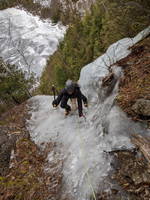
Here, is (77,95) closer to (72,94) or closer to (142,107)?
(72,94)

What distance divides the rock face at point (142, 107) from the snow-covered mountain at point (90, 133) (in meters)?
0.27

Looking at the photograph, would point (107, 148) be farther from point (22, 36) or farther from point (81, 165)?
point (22, 36)

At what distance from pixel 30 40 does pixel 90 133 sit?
25.8 m

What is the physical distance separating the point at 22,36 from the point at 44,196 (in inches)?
1129

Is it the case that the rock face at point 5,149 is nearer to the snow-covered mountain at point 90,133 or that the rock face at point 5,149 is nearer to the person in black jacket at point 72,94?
the snow-covered mountain at point 90,133

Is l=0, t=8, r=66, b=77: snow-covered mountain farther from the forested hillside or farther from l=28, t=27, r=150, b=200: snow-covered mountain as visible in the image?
l=28, t=27, r=150, b=200: snow-covered mountain

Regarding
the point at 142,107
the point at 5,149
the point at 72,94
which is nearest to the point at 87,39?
the point at 72,94

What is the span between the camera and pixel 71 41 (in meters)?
19.4

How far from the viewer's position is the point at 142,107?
405 cm

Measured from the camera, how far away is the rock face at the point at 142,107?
3990 millimetres

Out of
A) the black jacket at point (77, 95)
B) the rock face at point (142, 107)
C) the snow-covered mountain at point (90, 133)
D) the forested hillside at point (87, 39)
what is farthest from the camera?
the forested hillside at point (87, 39)

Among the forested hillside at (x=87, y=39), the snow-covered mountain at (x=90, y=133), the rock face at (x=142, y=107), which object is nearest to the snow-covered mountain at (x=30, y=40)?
the forested hillside at (x=87, y=39)

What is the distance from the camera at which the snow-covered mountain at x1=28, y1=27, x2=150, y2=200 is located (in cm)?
411

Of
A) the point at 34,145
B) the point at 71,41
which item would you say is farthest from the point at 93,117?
the point at 71,41
